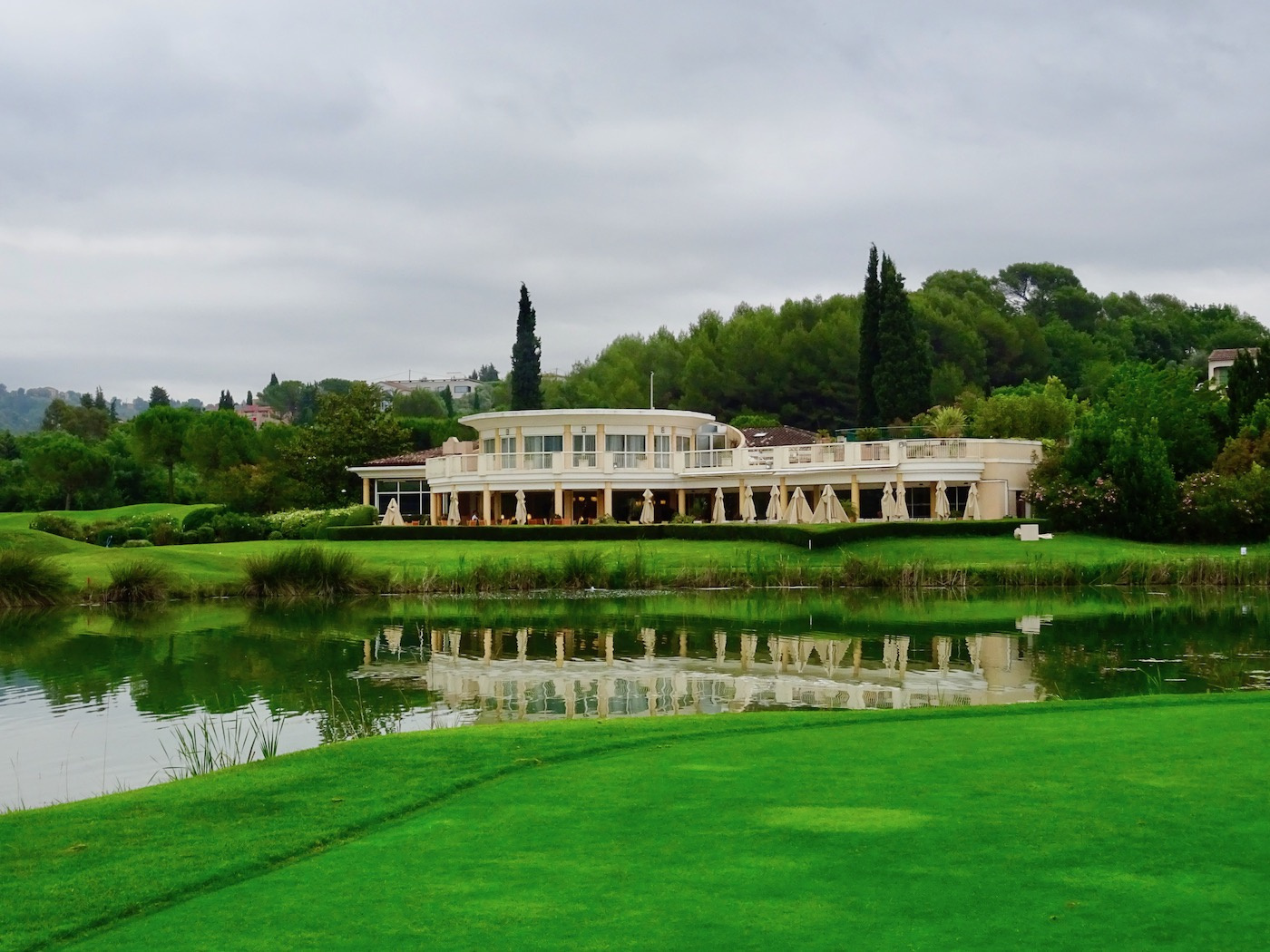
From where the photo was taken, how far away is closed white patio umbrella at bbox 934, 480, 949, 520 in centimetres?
4450

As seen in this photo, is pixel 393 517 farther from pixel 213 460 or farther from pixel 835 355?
pixel 835 355

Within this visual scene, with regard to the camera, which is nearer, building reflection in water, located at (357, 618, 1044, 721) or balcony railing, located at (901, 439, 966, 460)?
building reflection in water, located at (357, 618, 1044, 721)

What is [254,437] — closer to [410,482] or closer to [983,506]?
[410,482]

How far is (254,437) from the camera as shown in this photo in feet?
241

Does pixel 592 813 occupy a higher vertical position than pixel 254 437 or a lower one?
lower

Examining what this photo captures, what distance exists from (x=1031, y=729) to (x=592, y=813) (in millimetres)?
4015

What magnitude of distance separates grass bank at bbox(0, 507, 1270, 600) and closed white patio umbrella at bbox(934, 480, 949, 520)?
5.85m

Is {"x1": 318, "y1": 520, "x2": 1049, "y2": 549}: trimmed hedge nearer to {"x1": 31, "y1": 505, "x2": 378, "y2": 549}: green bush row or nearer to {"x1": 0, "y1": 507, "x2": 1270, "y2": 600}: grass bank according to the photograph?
{"x1": 0, "y1": 507, "x2": 1270, "y2": 600}: grass bank

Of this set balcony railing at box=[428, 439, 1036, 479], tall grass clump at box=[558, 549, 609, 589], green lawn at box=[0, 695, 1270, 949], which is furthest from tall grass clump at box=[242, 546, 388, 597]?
green lawn at box=[0, 695, 1270, 949]

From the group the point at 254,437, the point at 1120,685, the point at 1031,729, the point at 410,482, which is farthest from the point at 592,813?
the point at 254,437

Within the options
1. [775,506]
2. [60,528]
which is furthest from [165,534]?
[775,506]

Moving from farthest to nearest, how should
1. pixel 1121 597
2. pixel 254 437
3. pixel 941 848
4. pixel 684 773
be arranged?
1. pixel 254 437
2. pixel 1121 597
3. pixel 684 773
4. pixel 941 848

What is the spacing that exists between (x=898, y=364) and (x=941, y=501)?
15.7m

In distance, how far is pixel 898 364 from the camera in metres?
59.4
